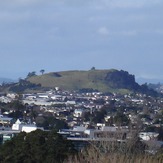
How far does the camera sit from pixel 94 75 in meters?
126

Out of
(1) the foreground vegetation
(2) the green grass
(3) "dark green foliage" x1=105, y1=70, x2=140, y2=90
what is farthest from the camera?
(2) the green grass

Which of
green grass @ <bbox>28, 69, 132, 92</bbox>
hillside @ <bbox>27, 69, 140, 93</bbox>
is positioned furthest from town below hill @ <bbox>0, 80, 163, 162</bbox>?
green grass @ <bbox>28, 69, 132, 92</bbox>

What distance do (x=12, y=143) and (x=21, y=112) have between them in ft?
126

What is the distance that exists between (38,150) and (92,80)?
333 ft

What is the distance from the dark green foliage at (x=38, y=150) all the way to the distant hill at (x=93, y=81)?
97.6 meters

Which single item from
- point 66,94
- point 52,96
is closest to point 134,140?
point 52,96

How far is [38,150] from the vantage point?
25469mm

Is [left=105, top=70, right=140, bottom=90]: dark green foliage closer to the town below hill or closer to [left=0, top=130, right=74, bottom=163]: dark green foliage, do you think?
the town below hill

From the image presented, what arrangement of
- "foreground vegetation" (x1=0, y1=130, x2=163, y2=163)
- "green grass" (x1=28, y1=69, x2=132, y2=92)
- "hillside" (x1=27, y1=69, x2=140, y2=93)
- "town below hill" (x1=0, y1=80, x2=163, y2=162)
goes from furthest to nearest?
"green grass" (x1=28, y1=69, x2=132, y2=92) → "hillside" (x1=27, y1=69, x2=140, y2=93) → "town below hill" (x1=0, y1=80, x2=163, y2=162) → "foreground vegetation" (x1=0, y1=130, x2=163, y2=163)

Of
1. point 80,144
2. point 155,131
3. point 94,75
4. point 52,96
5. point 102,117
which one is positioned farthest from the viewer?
point 94,75

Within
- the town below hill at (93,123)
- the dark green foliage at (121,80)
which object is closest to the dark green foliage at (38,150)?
the town below hill at (93,123)

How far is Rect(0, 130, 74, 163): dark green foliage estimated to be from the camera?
25172 millimetres

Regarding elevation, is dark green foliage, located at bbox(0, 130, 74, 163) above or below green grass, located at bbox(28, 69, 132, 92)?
below

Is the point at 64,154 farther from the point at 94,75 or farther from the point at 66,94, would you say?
the point at 94,75
